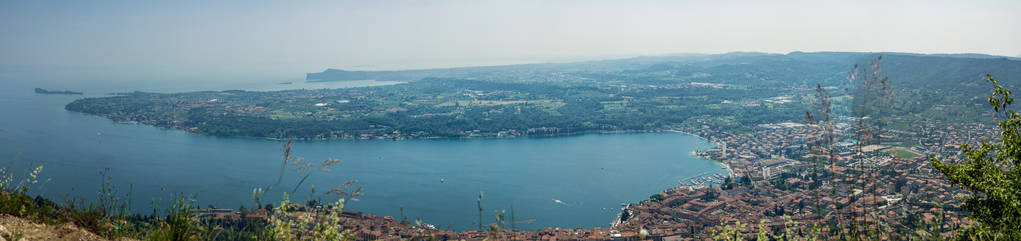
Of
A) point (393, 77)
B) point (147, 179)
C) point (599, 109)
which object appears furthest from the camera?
point (393, 77)

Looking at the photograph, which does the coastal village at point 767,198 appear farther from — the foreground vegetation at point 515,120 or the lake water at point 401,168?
the lake water at point 401,168

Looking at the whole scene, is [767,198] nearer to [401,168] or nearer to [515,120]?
[401,168]

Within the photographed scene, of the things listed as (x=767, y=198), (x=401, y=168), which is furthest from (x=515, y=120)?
(x=767, y=198)

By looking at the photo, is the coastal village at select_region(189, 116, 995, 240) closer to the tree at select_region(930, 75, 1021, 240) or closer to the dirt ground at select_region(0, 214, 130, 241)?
the tree at select_region(930, 75, 1021, 240)

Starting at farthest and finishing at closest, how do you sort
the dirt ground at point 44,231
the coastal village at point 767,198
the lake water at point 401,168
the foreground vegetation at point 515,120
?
A: the lake water at point 401,168 → the coastal village at point 767,198 → the foreground vegetation at point 515,120 → the dirt ground at point 44,231

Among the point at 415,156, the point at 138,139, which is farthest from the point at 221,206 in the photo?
the point at 138,139

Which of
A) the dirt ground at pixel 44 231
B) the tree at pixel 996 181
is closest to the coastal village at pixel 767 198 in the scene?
the tree at pixel 996 181

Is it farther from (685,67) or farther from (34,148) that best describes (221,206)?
(685,67)
